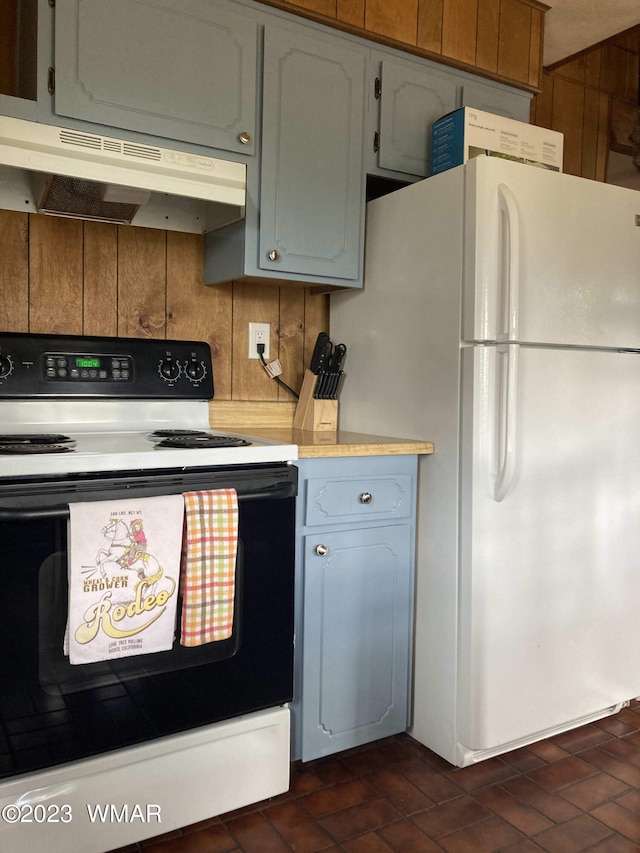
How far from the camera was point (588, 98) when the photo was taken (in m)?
3.09

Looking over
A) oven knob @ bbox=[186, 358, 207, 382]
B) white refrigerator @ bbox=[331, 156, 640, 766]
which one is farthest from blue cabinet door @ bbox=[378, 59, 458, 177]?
oven knob @ bbox=[186, 358, 207, 382]

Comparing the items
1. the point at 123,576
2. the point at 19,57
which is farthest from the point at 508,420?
the point at 19,57

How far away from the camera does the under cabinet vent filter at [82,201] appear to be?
5.86ft

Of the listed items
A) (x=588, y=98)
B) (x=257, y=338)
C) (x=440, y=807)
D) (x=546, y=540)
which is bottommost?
(x=440, y=807)

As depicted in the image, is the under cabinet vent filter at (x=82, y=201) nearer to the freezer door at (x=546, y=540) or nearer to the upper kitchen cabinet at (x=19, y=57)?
the upper kitchen cabinet at (x=19, y=57)

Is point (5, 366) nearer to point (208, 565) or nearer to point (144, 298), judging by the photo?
point (144, 298)

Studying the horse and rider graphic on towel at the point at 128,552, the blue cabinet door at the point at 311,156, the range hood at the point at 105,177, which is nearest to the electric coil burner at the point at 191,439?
the horse and rider graphic on towel at the point at 128,552

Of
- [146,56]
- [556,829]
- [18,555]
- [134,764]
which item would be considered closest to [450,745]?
[556,829]

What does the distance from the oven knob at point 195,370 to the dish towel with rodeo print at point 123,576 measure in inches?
29.1

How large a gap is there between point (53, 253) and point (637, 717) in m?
2.30

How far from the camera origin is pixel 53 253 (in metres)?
2.02

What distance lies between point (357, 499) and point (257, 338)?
739 millimetres

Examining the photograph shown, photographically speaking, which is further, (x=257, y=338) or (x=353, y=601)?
(x=257, y=338)

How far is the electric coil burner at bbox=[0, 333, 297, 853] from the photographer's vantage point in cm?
140
